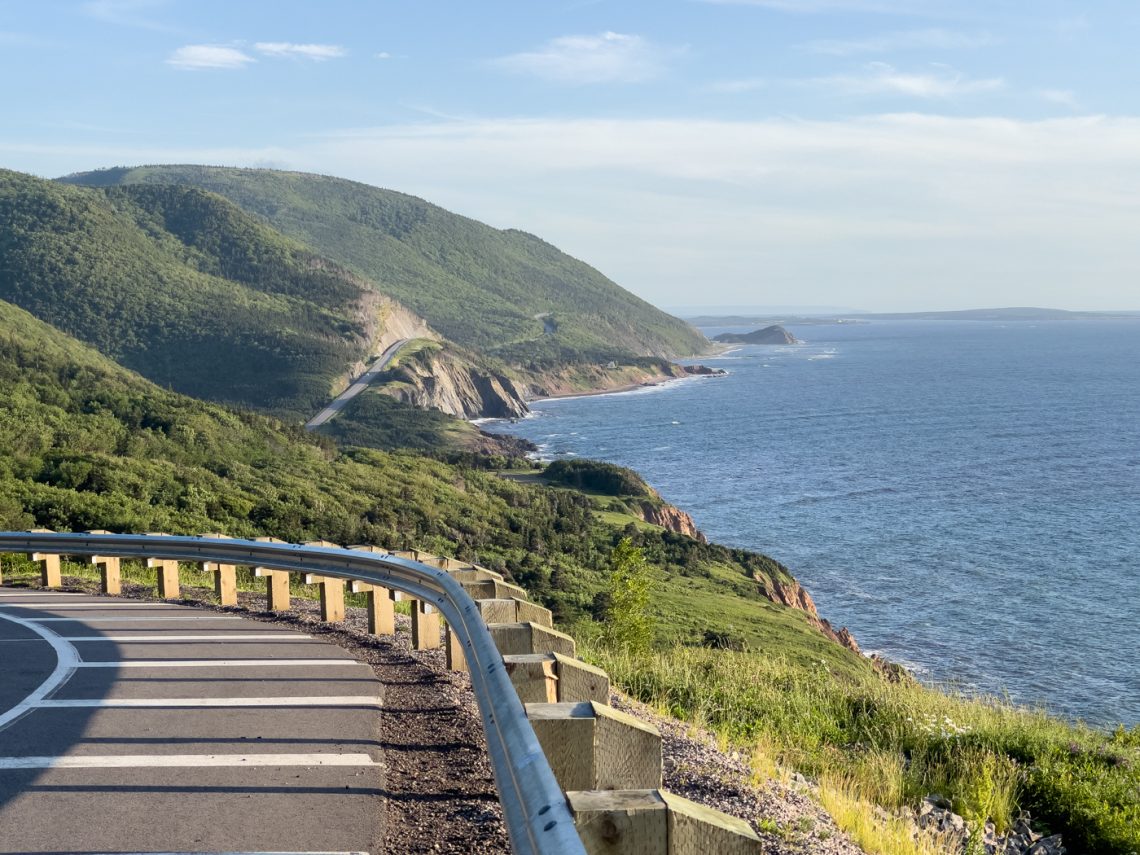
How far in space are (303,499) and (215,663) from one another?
35229 mm

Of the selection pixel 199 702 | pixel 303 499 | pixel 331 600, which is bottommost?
pixel 303 499

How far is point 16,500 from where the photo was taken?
22.0 metres

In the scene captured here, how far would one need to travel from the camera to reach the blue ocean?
43.4 meters

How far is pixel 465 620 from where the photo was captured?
272 inches

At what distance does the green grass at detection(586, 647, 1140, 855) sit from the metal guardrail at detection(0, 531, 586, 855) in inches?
73.1

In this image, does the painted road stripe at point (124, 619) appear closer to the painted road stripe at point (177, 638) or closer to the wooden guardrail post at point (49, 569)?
the painted road stripe at point (177, 638)

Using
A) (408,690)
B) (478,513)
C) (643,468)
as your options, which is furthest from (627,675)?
(643,468)

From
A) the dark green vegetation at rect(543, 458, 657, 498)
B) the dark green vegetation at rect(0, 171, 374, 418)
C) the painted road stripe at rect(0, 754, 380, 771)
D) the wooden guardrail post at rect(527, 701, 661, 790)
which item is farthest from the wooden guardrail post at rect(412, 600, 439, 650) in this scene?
the dark green vegetation at rect(0, 171, 374, 418)

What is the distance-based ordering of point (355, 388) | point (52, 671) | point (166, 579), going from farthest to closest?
point (355, 388) < point (166, 579) < point (52, 671)

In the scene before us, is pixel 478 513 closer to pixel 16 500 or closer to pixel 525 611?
pixel 16 500

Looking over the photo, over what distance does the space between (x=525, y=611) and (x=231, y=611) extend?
6037mm

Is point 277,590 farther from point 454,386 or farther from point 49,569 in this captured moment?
point 454,386

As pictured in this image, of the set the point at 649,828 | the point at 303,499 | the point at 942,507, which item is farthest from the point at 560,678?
the point at 942,507

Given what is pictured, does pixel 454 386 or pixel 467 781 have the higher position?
pixel 467 781
